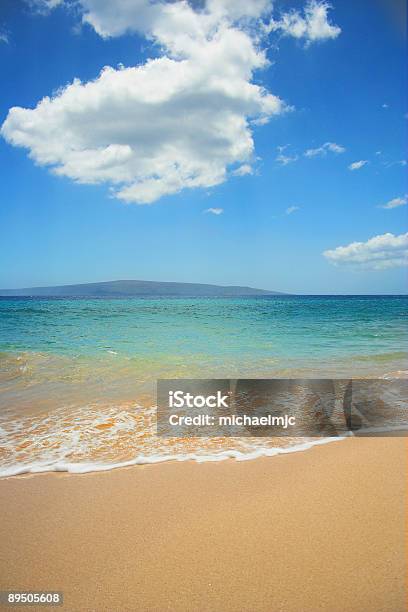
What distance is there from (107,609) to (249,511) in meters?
1.35

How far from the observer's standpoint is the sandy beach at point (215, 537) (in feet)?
7.50

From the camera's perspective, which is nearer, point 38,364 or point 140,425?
point 140,425

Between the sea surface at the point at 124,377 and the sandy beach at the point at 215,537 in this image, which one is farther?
the sea surface at the point at 124,377

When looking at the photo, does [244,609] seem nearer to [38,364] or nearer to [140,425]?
[140,425]

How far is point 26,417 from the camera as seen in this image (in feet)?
20.2

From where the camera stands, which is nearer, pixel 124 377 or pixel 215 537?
pixel 215 537

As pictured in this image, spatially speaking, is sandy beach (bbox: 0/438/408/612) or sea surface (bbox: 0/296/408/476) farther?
sea surface (bbox: 0/296/408/476)

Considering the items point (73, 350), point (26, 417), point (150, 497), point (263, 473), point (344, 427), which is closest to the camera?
point (150, 497)

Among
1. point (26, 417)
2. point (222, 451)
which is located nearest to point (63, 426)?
point (26, 417)

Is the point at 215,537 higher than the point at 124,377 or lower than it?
higher

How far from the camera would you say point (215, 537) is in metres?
2.79

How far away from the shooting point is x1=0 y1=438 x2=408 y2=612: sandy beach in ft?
7.50

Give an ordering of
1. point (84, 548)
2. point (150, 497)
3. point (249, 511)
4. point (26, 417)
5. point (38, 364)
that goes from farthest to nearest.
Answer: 1. point (38, 364)
2. point (26, 417)
3. point (150, 497)
4. point (249, 511)
5. point (84, 548)

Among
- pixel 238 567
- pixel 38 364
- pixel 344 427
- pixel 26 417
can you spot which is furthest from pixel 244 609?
pixel 38 364
